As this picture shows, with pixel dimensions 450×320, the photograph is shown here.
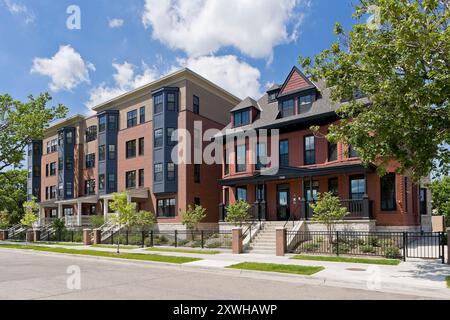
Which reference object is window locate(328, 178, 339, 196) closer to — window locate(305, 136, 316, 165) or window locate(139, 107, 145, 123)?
window locate(305, 136, 316, 165)

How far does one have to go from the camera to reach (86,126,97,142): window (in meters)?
43.2

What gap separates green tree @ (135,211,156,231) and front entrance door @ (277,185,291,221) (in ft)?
34.3

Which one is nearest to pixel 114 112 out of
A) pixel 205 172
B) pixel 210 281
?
pixel 205 172

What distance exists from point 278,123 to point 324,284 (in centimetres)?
1702

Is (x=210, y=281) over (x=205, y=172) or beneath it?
beneath

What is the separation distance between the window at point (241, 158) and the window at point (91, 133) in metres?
19.4

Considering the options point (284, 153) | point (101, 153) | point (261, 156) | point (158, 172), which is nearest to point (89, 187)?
point (101, 153)

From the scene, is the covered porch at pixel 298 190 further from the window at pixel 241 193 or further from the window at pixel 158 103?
the window at pixel 158 103

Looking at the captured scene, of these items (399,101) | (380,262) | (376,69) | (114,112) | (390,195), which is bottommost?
(380,262)

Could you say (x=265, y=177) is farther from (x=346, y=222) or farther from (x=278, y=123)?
(x=346, y=222)

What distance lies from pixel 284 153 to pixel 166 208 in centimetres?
1174

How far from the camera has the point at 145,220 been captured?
31109 millimetres

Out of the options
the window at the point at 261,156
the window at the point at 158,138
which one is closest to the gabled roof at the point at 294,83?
the window at the point at 261,156
